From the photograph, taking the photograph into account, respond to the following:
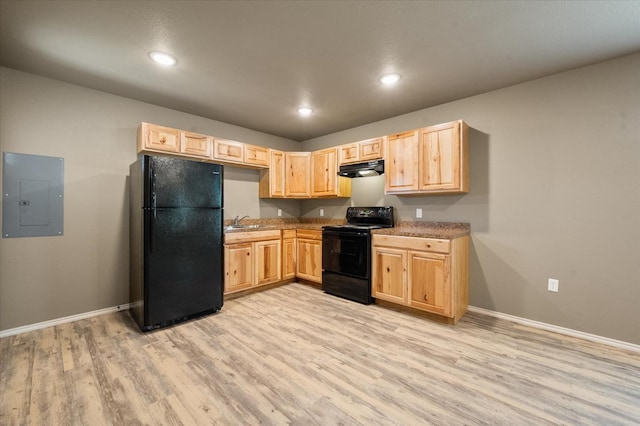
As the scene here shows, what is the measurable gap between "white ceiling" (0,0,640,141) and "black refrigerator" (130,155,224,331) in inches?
37.2

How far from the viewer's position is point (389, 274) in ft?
10.6

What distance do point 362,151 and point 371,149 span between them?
150 millimetres

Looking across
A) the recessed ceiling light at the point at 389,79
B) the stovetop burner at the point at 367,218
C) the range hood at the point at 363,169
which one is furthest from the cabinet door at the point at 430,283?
the recessed ceiling light at the point at 389,79

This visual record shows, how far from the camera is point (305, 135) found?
16.1 feet

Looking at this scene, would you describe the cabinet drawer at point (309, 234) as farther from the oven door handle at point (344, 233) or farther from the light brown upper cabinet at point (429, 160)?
the light brown upper cabinet at point (429, 160)

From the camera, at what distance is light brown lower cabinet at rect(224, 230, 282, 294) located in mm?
3533

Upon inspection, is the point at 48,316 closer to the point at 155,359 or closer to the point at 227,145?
the point at 155,359

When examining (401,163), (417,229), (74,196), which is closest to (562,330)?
(417,229)

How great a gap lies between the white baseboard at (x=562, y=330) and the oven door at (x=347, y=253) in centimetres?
138

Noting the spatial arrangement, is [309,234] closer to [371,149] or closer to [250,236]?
[250,236]

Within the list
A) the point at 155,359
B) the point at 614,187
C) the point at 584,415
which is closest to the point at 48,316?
the point at 155,359

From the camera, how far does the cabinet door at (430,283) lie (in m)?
2.77

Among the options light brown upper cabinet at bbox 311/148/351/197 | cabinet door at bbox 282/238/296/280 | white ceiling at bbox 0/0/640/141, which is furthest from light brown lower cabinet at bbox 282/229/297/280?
white ceiling at bbox 0/0/640/141

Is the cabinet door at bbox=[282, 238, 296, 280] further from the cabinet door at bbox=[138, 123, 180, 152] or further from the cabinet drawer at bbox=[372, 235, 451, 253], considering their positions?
the cabinet door at bbox=[138, 123, 180, 152]
